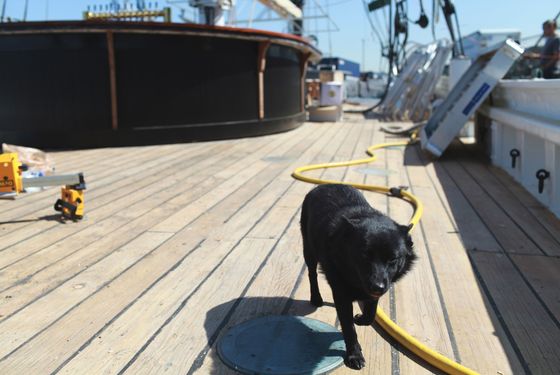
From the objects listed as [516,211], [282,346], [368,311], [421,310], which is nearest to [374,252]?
[368,311]

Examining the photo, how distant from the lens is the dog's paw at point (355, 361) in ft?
6.83

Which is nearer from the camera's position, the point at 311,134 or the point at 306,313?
the point at 306,313

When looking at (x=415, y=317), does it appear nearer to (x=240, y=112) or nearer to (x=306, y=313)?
(x=306, y=313)

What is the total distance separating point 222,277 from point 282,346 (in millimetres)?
877

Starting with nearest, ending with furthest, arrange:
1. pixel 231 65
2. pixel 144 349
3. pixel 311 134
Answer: pixel 144 349
pixel 231 65
pixel 311 134

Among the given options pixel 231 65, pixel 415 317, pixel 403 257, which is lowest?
pixel 415 317

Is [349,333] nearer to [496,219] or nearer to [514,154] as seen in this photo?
[496,219]

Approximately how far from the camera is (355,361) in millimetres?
2084

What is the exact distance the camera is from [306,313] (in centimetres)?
259

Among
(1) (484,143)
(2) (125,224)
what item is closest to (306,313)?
(2) (125,224)

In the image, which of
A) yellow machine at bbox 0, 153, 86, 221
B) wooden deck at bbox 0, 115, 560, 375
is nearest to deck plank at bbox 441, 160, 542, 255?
wooden deck at bbox 0, 115, 560, 375

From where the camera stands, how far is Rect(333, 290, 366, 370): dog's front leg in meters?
2.08

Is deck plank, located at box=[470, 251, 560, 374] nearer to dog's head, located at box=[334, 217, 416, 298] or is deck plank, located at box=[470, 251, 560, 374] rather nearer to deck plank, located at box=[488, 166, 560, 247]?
dog's head, located at box=[334, 217, 416, 298]

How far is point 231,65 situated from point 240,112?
2.81 feet
